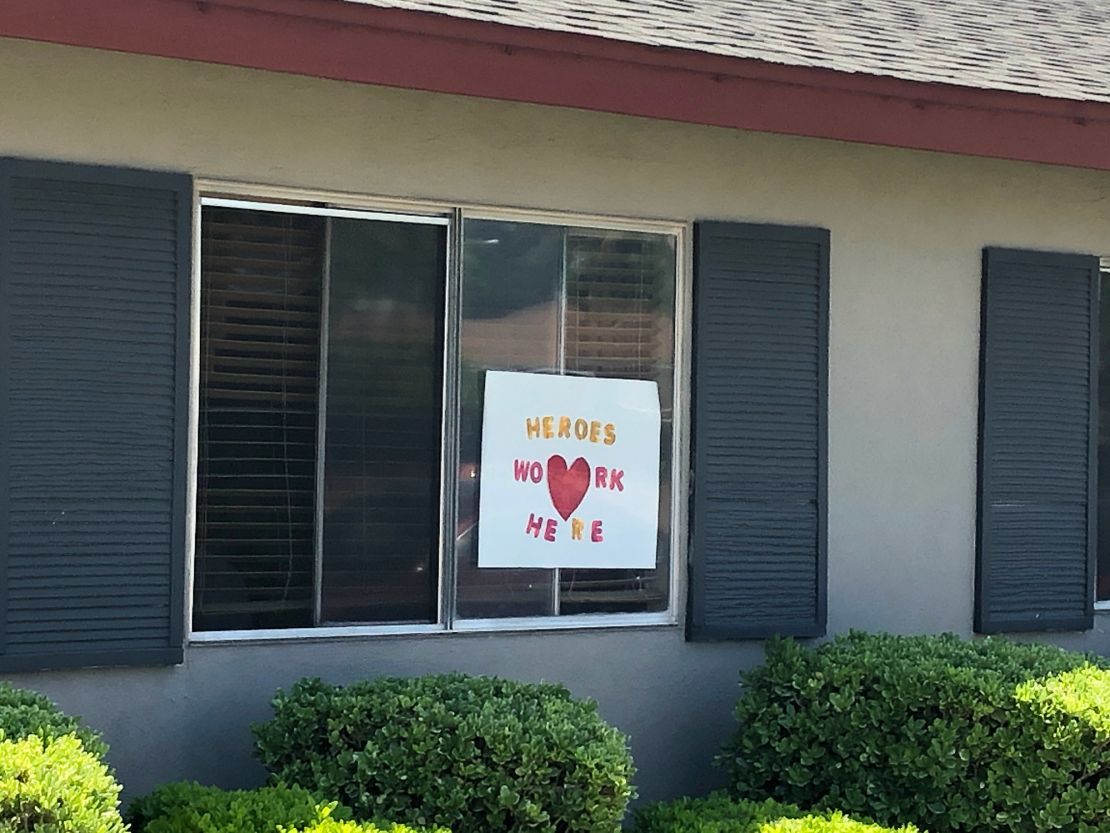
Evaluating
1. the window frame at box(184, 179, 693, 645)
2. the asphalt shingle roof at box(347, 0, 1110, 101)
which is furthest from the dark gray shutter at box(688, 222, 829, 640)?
the asphalt shingle roof at box(347, 0, 1110, 101)

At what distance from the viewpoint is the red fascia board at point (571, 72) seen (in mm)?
5219

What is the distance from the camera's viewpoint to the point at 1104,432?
797 centimetres

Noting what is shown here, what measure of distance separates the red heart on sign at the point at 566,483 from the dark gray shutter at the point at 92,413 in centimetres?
161

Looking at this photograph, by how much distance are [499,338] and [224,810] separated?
2.41m

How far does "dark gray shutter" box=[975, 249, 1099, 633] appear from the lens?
7473mm

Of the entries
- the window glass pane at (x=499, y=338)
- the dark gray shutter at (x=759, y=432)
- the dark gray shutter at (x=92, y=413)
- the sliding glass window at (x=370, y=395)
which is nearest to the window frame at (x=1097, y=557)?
the dark gray shutter at (x=759, y=432)

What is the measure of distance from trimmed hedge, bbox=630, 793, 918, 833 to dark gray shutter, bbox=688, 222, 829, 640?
100cm

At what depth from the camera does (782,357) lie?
276 inches

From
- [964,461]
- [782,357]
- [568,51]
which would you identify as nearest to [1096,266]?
[964,461]

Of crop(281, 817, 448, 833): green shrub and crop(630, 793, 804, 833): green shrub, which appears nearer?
crop(281, 817, 448, 833): green shrub

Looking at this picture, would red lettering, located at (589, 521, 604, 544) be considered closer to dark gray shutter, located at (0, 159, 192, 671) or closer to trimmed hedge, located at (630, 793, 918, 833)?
trimmed hedge, located at (630, 793, 918, 833)

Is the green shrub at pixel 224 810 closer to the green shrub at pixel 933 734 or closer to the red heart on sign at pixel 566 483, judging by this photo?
the red heart on sign at pixel 566 483

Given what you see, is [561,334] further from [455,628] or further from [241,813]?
[241,813]

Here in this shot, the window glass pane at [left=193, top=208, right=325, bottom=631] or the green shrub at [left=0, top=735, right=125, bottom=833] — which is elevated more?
the window glass pane at [left=193, top=208, right=325, bottom=631]
